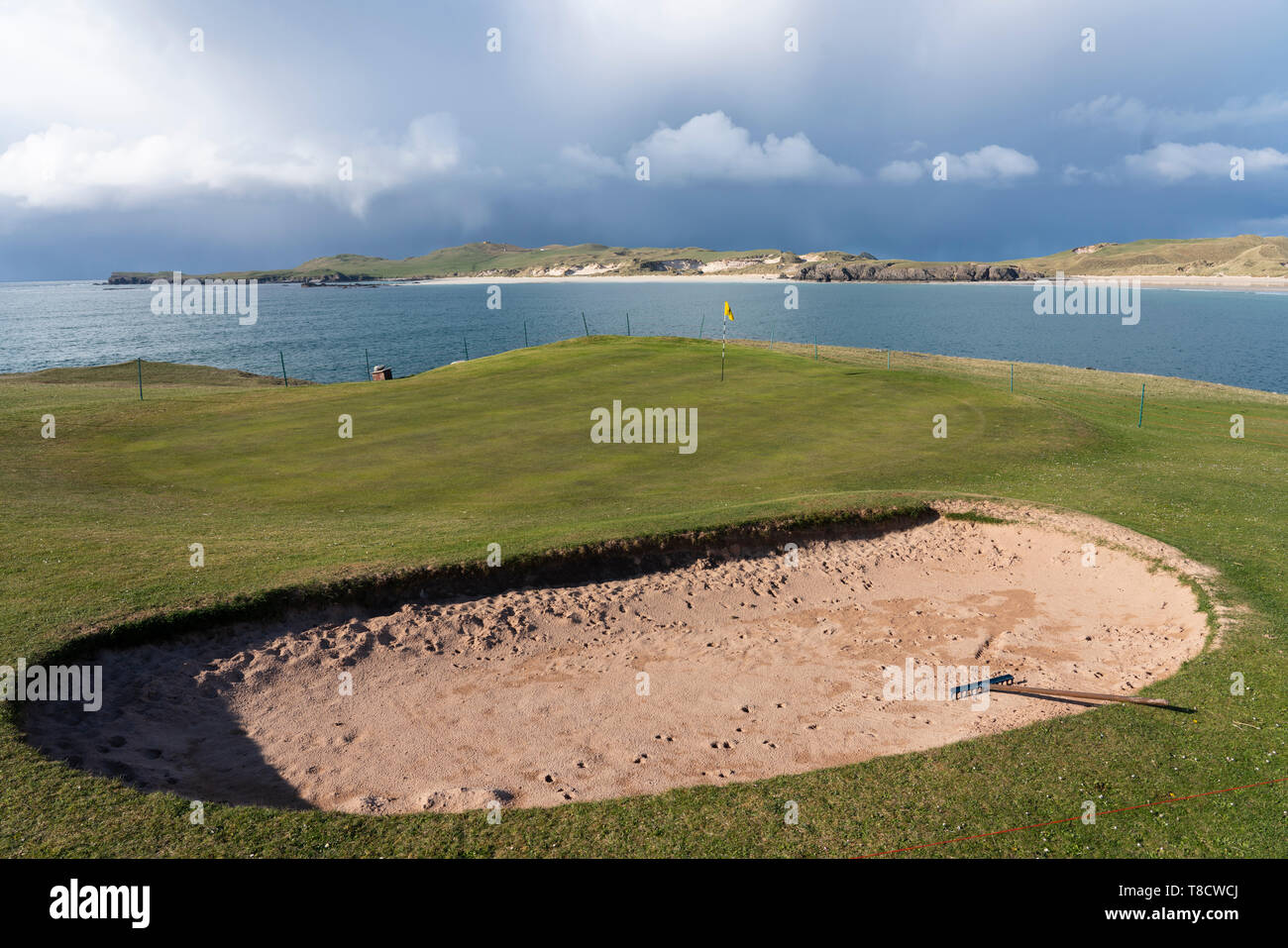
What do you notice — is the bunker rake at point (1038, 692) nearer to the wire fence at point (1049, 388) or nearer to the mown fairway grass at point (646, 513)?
the mown fairway grass at point (646, 513)

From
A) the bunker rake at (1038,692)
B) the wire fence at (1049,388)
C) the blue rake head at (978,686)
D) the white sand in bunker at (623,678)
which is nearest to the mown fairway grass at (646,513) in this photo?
the bunker rake at (1038,692)

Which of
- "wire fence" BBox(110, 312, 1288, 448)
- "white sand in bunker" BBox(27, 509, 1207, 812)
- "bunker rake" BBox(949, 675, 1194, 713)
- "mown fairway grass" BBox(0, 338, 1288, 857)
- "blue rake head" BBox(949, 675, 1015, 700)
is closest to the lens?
"mown fairway grass" BBox(0, 338, 1288, 857)

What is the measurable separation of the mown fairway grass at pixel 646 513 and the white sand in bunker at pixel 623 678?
109 centimetres

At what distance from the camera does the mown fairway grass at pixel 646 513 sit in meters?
7.75

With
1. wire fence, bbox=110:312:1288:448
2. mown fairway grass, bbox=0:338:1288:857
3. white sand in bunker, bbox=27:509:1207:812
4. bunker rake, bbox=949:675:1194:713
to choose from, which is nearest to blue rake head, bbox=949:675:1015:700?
bunker rake, bbox=949:675:1194:713

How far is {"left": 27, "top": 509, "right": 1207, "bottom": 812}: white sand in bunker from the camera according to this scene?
32.5 ft

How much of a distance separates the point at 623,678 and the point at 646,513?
5.84m

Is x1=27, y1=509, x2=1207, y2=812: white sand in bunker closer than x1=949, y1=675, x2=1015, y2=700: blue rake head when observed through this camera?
Yes

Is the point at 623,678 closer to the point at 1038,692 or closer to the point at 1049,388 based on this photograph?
the point at 1038,692

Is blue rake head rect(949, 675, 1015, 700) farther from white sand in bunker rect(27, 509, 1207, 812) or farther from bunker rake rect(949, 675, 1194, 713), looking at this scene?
white sand in bunker rect(27, 509, 1207, 812)

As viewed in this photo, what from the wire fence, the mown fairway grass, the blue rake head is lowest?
the blue rake head

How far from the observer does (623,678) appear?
12758 millimetres

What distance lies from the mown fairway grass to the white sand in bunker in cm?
109
